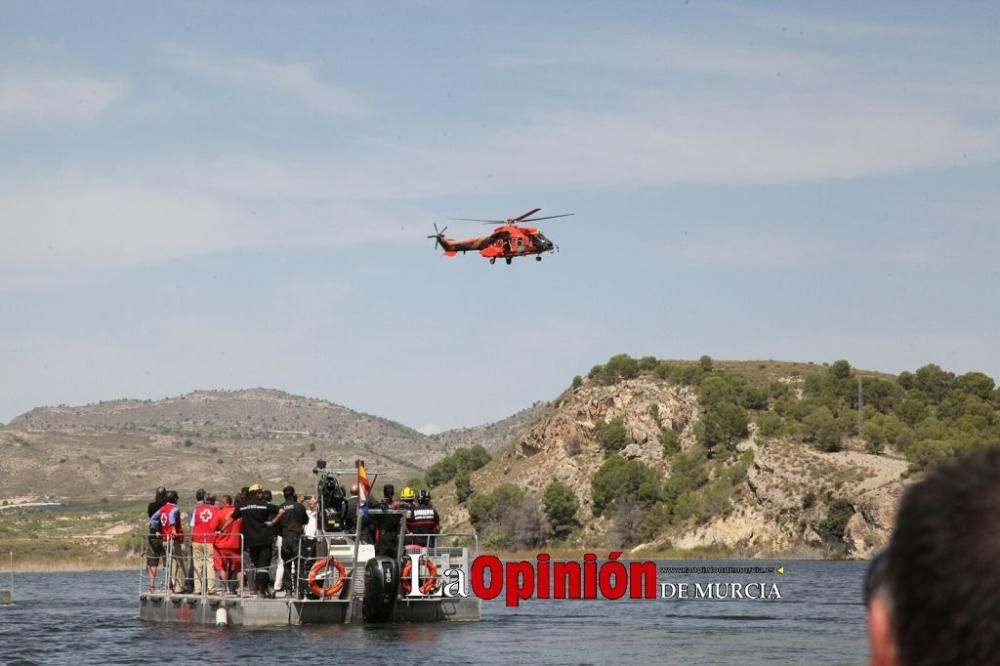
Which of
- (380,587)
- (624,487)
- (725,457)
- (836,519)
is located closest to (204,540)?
(380,587)

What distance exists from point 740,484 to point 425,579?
102513 mm

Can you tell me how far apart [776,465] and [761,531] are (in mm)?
5410

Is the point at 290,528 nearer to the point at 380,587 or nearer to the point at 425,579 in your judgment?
the point at 380,587

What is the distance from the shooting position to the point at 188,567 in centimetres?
3538

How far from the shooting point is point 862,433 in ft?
445

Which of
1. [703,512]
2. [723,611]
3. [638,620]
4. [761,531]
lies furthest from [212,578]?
[703,512]

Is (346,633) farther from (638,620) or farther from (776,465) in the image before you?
(776,465)

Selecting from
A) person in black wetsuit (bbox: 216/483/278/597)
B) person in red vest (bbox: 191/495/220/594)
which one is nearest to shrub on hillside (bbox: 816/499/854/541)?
person in red vest (bbox: 191/495/220/594)

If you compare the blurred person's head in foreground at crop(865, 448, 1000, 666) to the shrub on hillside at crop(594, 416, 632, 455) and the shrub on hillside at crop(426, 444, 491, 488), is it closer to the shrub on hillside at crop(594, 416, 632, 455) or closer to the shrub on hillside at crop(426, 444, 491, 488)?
the shrub on hillside at crop(594, 416, 632, 455)

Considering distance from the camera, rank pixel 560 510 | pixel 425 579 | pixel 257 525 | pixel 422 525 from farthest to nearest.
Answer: pixel 560 510 < pixel 425 579 < pixel 422 525 < pixel 257 525

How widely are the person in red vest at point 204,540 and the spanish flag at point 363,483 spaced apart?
2.94 metres

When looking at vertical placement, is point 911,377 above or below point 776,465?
above

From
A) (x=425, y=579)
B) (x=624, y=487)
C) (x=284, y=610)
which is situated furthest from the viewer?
(x=624, y=487)

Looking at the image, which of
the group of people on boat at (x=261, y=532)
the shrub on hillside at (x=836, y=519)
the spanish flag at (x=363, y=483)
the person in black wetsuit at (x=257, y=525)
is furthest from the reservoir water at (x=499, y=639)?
the shrub on hillside at (x=836, y=519)
